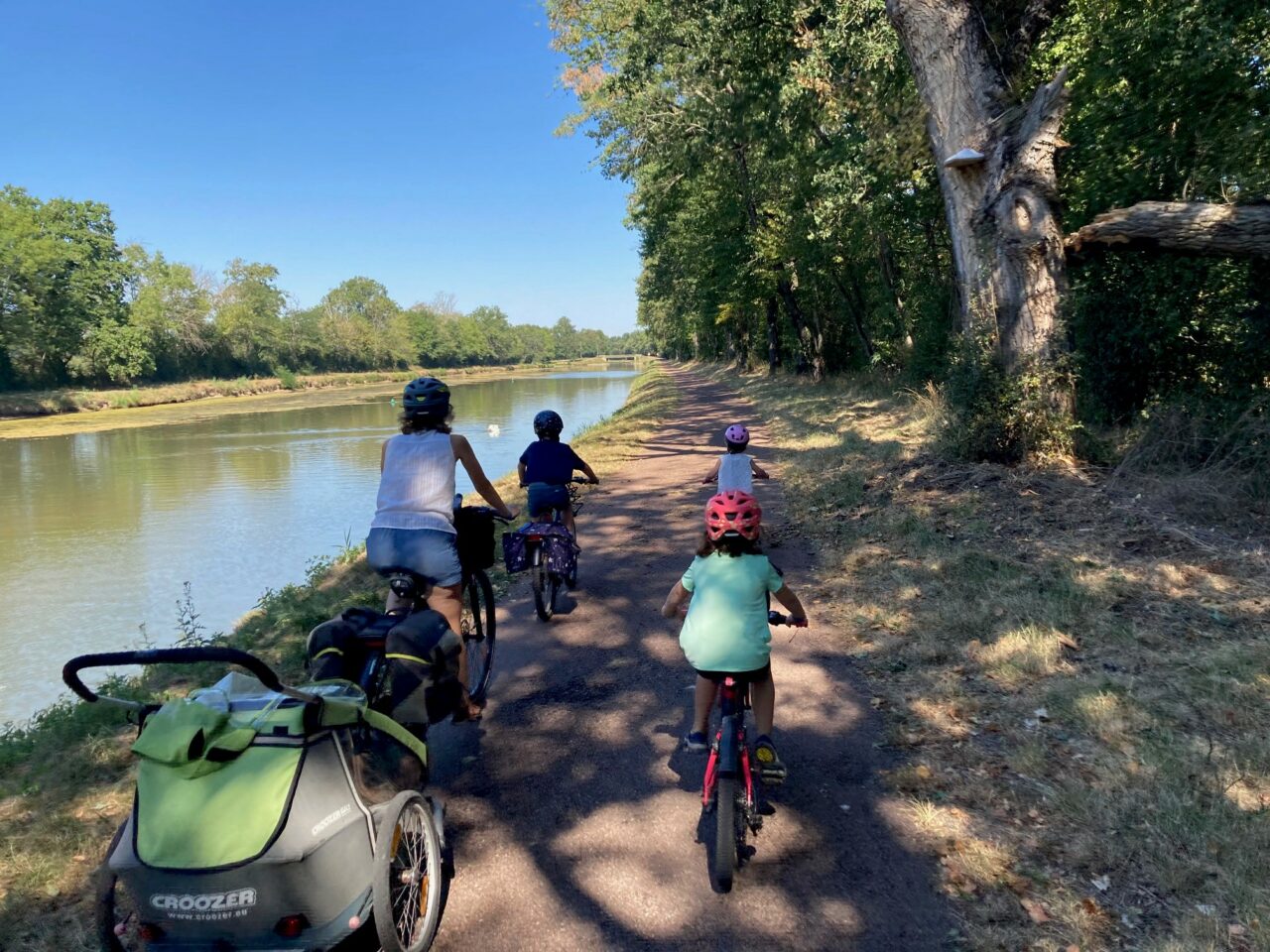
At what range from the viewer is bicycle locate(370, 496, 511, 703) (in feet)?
9.39

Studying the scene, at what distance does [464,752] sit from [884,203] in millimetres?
14555

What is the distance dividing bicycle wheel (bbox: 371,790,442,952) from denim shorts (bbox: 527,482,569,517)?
355 cm

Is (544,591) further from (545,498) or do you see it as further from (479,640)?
(479,640)

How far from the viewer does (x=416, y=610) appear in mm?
3447

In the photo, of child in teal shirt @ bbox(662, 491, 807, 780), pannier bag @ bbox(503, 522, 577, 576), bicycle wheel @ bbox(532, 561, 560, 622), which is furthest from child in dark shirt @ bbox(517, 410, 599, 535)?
child in teal shirt @ bbox(662, 491, 807, 780)

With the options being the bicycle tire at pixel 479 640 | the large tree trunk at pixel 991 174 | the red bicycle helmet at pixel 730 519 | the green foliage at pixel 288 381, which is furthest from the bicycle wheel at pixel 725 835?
the green foliage at pixel 288 381

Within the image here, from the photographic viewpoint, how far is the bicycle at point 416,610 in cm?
286

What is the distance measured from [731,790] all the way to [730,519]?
1.11 metres

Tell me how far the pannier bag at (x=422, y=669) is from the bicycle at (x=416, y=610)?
59 mm

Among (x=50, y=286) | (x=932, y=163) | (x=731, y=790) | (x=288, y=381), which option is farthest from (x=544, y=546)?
(x=288, y=381)

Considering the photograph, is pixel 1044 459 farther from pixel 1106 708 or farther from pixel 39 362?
pixel 39 362

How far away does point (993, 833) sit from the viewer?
10.0 ft

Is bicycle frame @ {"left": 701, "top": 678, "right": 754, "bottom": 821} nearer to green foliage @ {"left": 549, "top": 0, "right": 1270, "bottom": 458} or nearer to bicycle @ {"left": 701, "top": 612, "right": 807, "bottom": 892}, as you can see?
bicycle @ {"left": 701, "top": 612, "right": 807, "bottom": 892}

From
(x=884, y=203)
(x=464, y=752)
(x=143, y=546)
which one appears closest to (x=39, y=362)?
(x=143, y=546)
